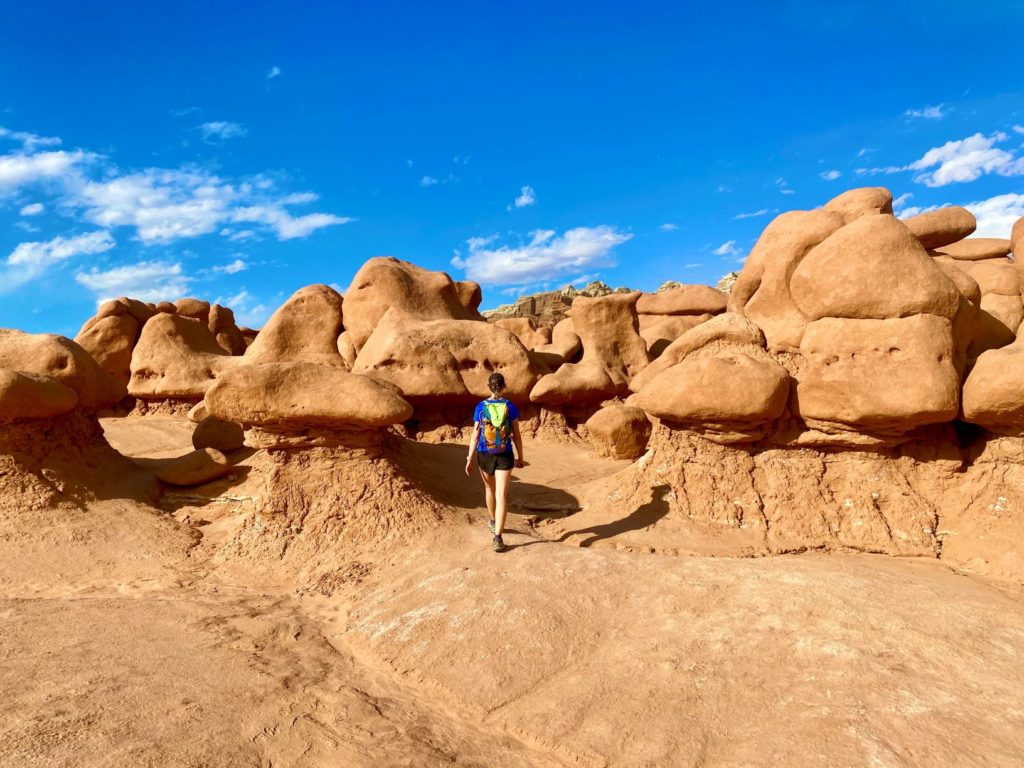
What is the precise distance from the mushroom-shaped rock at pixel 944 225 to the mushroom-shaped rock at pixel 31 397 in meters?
10.9

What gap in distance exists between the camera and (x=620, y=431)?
9.61 meters

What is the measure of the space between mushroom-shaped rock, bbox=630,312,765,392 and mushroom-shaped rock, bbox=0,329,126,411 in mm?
6487

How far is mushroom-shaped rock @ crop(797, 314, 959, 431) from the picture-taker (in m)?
5.34

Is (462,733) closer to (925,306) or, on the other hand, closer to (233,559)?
(233,559)

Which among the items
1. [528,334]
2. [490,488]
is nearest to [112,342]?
[528,334]

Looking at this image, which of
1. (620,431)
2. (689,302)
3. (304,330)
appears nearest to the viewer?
(620,431)

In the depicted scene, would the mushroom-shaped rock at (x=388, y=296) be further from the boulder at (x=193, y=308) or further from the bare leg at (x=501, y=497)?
the bare leg at (x=501, y=497)

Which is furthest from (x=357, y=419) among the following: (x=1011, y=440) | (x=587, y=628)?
(x=1011, y=440)

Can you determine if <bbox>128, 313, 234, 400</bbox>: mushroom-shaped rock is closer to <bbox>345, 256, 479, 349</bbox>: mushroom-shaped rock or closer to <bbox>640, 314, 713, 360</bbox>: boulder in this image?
<bbox>345, 256, 479, 349</bbox>: mushroom-shaped rock

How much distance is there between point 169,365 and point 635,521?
422 inches

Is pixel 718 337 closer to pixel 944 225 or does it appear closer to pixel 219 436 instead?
pixel 944 225

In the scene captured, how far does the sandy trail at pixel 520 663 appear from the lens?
2.69 metres

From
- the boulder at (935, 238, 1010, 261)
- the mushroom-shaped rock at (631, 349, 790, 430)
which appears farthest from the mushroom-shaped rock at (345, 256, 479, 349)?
the boulder at (935, 238, 1010, 261)

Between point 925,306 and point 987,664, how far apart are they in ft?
11.4
